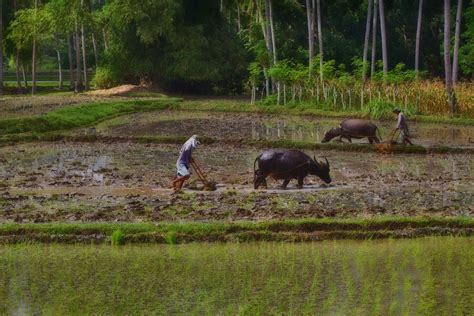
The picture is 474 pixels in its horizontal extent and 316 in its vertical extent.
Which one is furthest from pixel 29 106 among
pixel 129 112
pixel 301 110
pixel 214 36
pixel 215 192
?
pixel 215 192

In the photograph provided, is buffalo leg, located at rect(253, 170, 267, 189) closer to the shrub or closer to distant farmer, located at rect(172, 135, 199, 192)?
distant farmer, located at rect(172, 135, 199, 192)

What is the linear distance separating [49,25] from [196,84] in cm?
808

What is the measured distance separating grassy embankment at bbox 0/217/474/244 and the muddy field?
770 millimetres

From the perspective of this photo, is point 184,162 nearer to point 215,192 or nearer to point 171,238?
point 215,192

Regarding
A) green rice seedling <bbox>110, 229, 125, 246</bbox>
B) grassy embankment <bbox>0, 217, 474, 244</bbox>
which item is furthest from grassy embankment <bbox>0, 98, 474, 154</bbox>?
green rice seedling <bbox>110, 229, 125, 246</bbox>

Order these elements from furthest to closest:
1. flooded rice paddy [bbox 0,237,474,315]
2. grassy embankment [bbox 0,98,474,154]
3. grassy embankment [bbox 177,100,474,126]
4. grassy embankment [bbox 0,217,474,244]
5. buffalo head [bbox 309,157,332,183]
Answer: grassy embankment [bbox 177,100,474,126]
grassy embankment [bbox 0,98,474,154]
buffalo head [bbox 309,157,332,183]
grassy embankment [bbox 0,217,474,244]
flooded rice paddy [bbox 0,237,474,315]

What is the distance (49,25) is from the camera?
4128 cm

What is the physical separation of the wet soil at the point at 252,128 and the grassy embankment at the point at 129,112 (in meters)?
0.71

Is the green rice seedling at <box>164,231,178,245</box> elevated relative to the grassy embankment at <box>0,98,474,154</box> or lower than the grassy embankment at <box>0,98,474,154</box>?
lower

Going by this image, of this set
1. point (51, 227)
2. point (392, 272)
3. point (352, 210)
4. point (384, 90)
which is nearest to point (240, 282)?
point (392, 272)

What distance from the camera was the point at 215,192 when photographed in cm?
1359

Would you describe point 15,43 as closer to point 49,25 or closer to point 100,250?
point 49,25

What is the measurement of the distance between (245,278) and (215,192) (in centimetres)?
522

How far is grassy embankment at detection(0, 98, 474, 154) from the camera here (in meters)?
20.0
